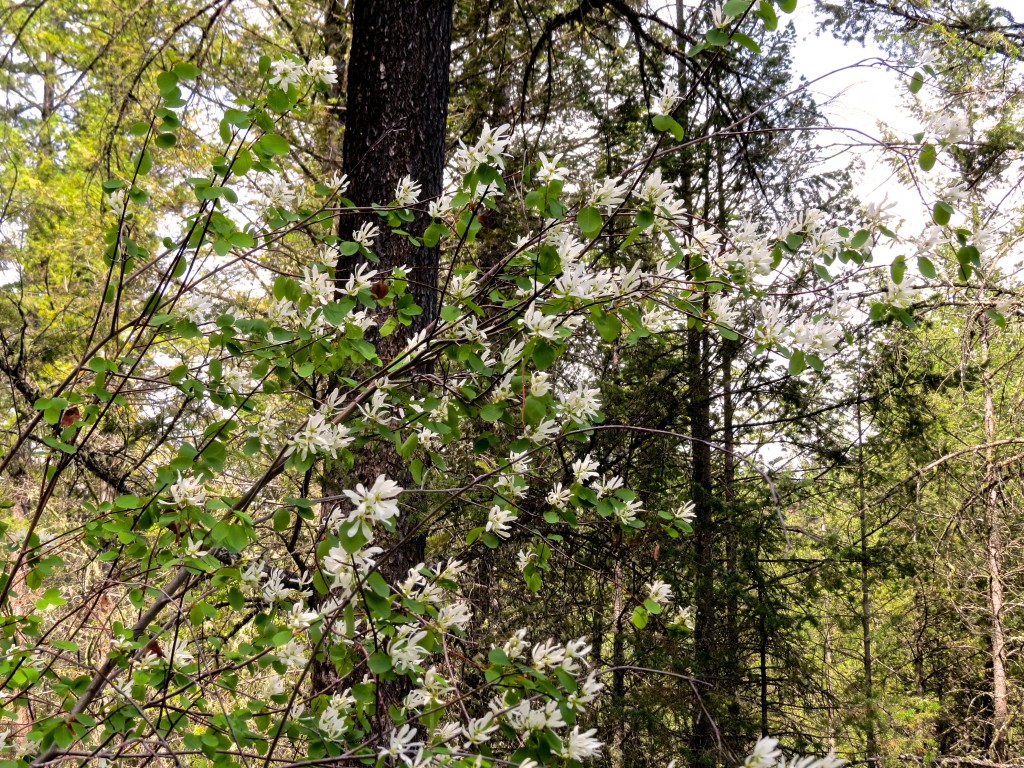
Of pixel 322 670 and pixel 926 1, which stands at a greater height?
pixel 926 1

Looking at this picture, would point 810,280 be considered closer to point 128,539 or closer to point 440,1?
point 440,1

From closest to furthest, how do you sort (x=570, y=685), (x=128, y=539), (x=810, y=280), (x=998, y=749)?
1. (x=570, y=685)
2. (x=128, y=539)
3. (x=810, y=280)
4. (x=998, y=749)

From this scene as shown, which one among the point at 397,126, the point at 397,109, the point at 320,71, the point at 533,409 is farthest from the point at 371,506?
the point at 397,109

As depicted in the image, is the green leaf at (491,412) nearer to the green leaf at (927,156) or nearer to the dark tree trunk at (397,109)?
the green leaf at (927,156)

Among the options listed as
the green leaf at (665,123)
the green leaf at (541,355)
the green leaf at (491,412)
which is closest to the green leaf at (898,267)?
the green leaf at (665,123)

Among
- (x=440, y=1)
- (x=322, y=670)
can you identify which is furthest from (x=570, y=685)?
(x=440, y=1)

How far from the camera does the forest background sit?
5.32 ft

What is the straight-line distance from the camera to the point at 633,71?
616 centimetres

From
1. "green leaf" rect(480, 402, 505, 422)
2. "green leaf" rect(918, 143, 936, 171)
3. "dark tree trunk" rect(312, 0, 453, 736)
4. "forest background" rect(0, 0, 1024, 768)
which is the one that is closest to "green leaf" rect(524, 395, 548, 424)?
"forest background" rect(0, 0, 1024, 768)

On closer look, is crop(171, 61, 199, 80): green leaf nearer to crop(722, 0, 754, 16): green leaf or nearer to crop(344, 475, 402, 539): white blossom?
crop(344, 475, 402, 539): white blossom

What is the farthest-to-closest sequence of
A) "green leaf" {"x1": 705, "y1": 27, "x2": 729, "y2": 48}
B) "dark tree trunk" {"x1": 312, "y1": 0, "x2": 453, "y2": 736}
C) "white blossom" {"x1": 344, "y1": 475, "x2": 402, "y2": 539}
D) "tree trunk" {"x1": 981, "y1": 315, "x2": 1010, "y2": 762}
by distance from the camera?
"tree trunk" {"x1": 981, "y1": 315, "x2": 1010, "y2": 762}
"dark tree trunk" {"x1": 312, "y1": 0, "x2": 453, "y2": 736}
"green leaf" {"x1": 705, "y1": 27, "x2": 729, "y2": 48}
"white blossom" {"x1": 344, "y1": 475, "x2": 402, "y2": 539}

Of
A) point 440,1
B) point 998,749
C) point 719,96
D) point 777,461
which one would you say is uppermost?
point 719,96

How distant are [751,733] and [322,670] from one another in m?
3.38

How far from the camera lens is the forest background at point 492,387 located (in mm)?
1621
